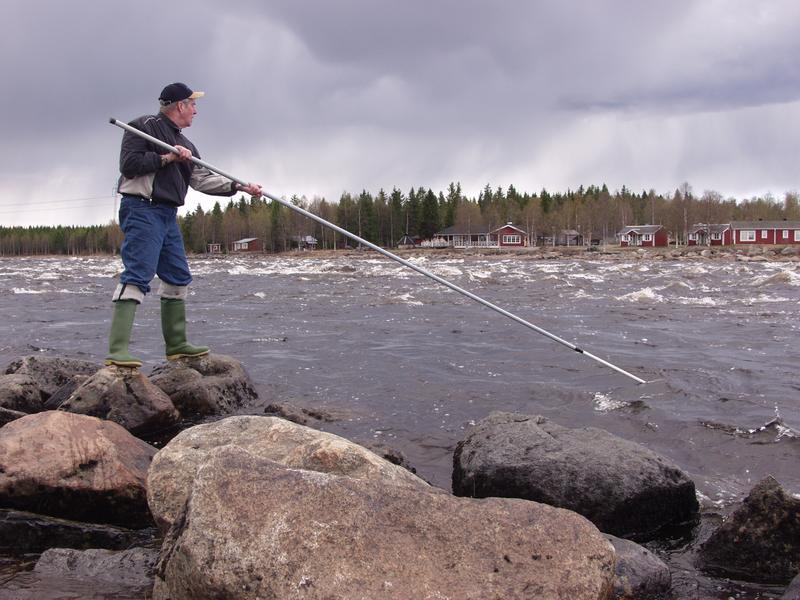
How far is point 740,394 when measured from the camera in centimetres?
723

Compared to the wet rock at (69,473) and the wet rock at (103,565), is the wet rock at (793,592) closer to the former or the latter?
the wet rock at (103,565)

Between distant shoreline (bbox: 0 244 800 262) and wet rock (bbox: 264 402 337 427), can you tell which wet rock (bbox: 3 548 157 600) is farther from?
distant shoreline (bbox: 0 244 800 262)

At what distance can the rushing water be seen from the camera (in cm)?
570

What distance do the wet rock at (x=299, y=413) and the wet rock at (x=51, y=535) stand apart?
2124mm

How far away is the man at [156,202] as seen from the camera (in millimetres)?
5977

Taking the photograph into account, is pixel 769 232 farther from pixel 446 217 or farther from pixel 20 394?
pixel 20 394

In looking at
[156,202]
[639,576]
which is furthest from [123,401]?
[639,576]

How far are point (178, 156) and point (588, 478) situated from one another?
14.7 feet

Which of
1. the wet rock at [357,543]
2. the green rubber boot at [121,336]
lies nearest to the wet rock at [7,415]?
the green rubber boot at [121,336]

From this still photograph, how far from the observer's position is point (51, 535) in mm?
3922

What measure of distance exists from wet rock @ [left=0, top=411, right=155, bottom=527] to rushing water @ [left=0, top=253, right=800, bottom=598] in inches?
81.2

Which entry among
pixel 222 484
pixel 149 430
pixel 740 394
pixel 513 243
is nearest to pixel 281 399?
pixel 149 430

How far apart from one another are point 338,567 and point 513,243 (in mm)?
116381

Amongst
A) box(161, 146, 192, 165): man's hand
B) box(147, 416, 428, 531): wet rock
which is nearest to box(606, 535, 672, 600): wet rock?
box(147, 416, 428, 531): wet rock
